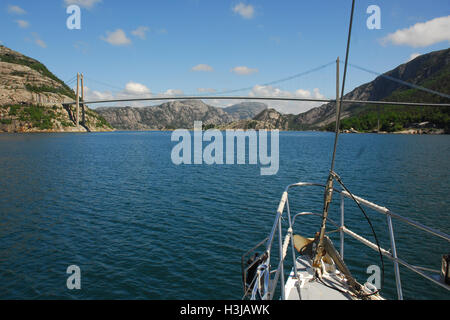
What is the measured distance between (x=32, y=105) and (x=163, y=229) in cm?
15102

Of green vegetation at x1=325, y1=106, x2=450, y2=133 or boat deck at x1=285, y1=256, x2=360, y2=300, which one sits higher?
green vegetation at x1=325, y1=106, x2=450, y2=133

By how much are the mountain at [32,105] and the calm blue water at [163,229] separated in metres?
115

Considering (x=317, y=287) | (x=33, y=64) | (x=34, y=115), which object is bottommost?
(x=317, y=287)

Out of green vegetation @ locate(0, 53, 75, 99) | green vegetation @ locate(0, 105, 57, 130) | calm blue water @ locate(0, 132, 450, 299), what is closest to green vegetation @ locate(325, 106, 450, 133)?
calm blue water @ locate(0, 132, 450, 299)

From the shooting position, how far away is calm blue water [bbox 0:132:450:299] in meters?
8.89

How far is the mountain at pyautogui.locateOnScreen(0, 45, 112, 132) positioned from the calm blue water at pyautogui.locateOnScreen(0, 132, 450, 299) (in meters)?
115

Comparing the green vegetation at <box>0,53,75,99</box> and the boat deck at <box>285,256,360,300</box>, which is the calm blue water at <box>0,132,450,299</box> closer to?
the boat deck at <box>285,256,360,300</box>

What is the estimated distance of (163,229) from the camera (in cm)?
1356

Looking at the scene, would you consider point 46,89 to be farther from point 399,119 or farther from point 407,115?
point 407,115

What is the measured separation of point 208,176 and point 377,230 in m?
17.1

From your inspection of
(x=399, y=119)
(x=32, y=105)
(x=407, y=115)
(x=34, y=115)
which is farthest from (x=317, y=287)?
(x=32, y=105)

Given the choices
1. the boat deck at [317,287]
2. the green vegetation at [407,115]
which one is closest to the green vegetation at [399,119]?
the green vegetation at [407,115]

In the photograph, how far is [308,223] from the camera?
14086 mm
